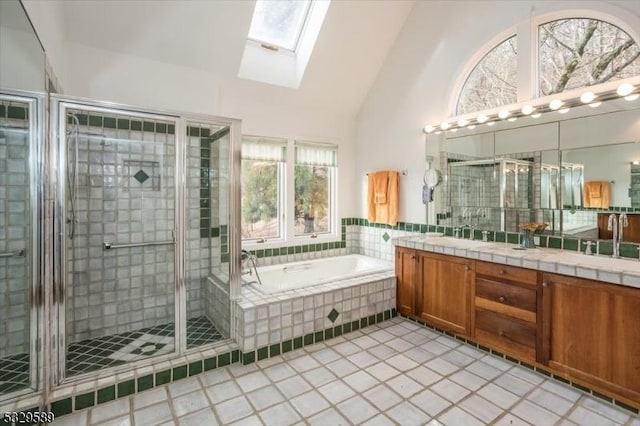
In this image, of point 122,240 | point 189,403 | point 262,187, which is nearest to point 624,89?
point 262,187

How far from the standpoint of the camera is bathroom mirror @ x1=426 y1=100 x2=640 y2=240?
2314 millimetres

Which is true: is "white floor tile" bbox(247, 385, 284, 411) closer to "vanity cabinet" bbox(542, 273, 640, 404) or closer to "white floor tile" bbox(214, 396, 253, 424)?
"white floor tile" bbox(214, 396, 253, 424)

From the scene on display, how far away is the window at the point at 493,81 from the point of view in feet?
9.79

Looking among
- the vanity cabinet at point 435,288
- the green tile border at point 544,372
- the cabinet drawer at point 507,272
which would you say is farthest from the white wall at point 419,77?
the green tile border at point 544,372

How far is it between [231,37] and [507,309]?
3.40m

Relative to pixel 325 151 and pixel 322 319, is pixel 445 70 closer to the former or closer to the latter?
pixel 325 151

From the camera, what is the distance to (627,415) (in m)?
1.88

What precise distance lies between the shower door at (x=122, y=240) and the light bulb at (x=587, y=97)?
310cm

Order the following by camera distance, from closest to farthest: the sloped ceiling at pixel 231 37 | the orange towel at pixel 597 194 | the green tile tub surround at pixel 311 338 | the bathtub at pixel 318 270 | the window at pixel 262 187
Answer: the orange towel at pixel 597 194 → the green tile tub surround at pixel 311 338 → the sloped ceiling at pixel 231 37 → the bathtub at pixel 318 270 → the window at pixel 262 187

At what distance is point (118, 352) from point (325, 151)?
3.08 m

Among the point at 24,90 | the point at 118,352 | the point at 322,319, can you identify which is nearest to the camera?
the point at 24,90

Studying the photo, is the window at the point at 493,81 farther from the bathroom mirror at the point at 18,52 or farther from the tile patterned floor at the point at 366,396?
the bathroom mirror at the point at 18,52

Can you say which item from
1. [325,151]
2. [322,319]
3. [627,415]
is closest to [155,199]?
[322,319]

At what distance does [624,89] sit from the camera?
2252 mm
